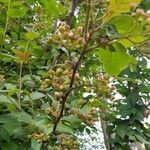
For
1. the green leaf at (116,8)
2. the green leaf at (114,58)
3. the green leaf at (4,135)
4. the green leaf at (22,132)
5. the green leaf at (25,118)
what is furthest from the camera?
the green leaf at (4,135)

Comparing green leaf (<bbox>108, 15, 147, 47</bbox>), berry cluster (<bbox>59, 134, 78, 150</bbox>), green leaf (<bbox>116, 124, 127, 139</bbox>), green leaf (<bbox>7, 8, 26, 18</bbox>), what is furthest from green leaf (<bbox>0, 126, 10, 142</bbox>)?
green leaf (<bbox>116, 124, 127, 139</bbox>)

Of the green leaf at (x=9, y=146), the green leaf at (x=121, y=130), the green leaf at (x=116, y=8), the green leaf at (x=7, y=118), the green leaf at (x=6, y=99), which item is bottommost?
the green leaf at (x=121, y=130)

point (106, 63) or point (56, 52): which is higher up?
point (56, 52)

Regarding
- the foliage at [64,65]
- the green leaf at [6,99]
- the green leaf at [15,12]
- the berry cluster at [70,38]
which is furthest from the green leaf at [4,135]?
the berry cluster at [70,38]

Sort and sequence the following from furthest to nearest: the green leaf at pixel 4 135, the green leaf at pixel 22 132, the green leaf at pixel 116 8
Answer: the green leaf at pixel 4 135, the green leaf at pixel 22 132, the green leaf at pixel 116 8

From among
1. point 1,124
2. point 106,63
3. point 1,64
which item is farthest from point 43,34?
point 106,63

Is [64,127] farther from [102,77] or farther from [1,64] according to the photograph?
[1,64]

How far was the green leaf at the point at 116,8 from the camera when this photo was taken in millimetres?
1170

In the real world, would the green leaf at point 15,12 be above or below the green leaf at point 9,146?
above

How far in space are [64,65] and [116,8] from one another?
458mm

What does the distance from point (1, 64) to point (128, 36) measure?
2004 millimetres

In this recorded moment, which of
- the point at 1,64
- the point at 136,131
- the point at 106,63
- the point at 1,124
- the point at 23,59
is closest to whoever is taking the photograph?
the point at 106,63

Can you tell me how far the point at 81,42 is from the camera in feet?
4.17

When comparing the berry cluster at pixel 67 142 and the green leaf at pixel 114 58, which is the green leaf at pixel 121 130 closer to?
the berry cluster at pixel 67 142
